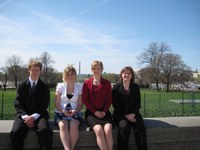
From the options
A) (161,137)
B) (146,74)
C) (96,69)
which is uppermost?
(146,74)

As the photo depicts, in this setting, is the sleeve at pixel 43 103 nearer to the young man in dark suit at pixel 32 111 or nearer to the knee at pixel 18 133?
the young man in dark suit at pixel 32 111

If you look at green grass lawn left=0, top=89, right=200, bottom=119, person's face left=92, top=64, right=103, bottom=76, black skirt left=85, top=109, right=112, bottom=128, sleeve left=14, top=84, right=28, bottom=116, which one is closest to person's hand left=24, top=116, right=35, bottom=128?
sleeve left=14, top=84, right=28, bottom=116

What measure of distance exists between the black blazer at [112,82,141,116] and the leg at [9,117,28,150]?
1.84 m

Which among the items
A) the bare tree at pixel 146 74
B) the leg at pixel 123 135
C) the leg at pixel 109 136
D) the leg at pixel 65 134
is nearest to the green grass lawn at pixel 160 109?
the leg at pixel 65 134

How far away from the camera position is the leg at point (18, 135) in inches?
175

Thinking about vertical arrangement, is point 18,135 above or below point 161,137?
above

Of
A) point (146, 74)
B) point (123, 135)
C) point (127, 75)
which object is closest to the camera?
point (123, 135)

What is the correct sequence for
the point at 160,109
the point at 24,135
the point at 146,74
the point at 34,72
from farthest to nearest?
the point at 146,74 < the point at 160,109 < the point at 34,72 < the point at 24,135

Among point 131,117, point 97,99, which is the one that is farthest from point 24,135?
point 131,117

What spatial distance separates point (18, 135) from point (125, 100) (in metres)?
2.13

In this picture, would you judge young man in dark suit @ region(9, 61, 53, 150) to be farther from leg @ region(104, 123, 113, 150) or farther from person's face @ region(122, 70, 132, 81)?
person's face @ region(122, 70, 132, 81)

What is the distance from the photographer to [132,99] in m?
5.31

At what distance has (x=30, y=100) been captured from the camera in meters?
4.96

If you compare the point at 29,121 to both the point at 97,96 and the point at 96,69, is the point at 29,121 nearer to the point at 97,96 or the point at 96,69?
the point at 97,96
